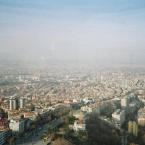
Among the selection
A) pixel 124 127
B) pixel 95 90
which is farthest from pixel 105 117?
pixel 95 90

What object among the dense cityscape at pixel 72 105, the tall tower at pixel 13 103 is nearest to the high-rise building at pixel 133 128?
the dense cityscape at pixel 72 105

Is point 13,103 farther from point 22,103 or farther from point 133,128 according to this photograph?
point 133,128

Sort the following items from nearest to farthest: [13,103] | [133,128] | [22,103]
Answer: [133,128]
[13,103]
[22,103]

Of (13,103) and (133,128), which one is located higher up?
(13,103)

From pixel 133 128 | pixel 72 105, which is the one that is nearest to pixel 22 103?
pixel 72 105

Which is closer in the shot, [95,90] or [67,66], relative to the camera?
[67,66]

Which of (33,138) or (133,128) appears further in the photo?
(133,128)

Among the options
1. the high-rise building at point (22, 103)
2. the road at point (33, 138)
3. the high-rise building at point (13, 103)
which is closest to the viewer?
the road at point (33, 138)

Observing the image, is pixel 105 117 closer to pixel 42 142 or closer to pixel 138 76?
pixel 42 142

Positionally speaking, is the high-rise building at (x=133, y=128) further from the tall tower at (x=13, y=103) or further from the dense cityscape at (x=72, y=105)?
the tall tower at (x=13, y=103)
